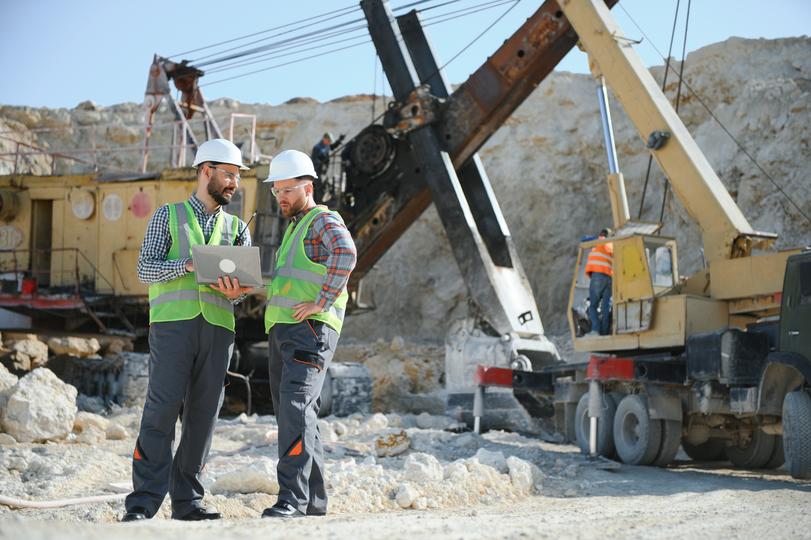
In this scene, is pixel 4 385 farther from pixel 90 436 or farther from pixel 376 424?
pixel 376 424

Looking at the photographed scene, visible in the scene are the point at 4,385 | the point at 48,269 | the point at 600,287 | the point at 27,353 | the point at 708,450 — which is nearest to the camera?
the point at 4,385

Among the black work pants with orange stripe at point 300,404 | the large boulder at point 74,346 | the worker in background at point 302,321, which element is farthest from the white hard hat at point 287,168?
the large boulder at point 74,346

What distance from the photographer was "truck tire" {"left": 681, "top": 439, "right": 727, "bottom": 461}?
12.3 meters

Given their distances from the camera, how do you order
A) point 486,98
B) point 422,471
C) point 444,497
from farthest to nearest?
point 486,98 → point 422,471 → point 444,497

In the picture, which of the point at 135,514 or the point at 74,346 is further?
the point at 74,346

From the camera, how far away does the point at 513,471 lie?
809 cm

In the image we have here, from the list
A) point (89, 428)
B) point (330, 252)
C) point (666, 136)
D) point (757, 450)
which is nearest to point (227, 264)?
point (330, 252)

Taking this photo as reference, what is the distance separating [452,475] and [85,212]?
38.5 feet

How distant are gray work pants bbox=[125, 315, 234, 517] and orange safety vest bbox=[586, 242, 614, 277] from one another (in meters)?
6.97

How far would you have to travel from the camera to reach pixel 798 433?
857cm

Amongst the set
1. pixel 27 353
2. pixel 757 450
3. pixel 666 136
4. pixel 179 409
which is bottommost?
pixel 757 450

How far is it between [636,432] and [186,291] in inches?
265

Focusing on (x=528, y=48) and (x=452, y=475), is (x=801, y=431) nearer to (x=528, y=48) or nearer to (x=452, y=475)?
(x=452, y=475)

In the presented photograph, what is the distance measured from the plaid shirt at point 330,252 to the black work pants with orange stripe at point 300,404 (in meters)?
0.21
